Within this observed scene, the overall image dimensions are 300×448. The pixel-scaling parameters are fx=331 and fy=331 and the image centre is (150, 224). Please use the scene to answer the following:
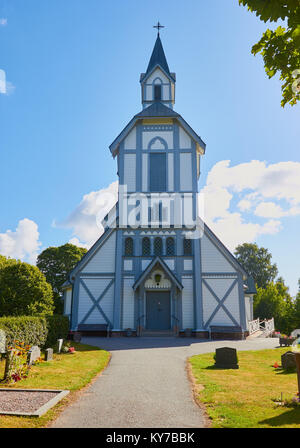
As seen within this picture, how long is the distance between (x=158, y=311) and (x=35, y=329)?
10.7 metres

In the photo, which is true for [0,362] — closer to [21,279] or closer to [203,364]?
[203,364]

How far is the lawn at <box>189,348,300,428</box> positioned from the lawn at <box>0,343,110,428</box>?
3.25 metres

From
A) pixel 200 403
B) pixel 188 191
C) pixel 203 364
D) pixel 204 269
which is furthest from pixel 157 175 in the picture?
pixel 200 403

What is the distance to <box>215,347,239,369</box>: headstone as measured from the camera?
39.8ft

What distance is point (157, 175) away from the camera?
25641mm

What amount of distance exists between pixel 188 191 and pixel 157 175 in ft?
8.94

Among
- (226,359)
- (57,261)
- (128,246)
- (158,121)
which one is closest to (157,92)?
(158,121)

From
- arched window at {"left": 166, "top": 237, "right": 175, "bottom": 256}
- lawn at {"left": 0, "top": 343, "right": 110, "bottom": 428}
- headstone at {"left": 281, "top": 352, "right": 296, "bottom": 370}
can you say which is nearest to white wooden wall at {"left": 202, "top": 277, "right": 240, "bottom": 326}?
arched window at {"left": 166, "top": 237, "right": 175, "bottom": 256}

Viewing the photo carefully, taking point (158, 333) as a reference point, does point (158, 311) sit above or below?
above

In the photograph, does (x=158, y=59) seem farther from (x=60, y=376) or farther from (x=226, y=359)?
(x=60, y=376)

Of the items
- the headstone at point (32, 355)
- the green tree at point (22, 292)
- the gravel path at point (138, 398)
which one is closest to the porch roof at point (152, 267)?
the green tree at point (22, 292)

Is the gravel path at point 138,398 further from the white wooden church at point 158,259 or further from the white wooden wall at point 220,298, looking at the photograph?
the white wooden wall at point 220,298

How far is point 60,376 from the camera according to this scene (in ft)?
35.1
